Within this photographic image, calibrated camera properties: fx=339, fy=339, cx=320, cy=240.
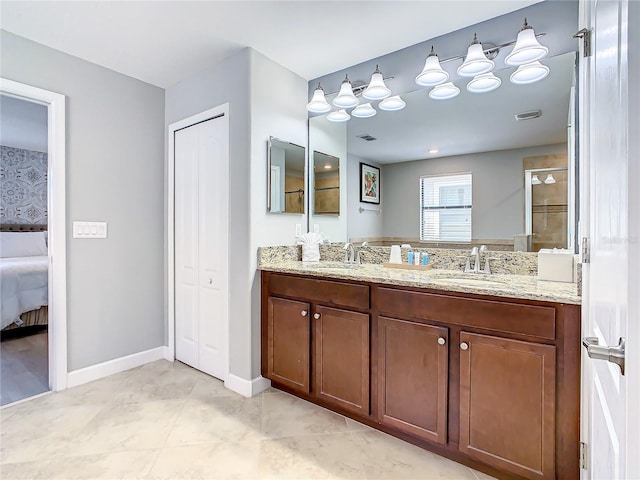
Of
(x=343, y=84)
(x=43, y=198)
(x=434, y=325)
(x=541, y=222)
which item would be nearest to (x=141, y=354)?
(x=434, y=325)

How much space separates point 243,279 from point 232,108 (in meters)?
1.24

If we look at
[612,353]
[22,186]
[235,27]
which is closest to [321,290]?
[612,353]

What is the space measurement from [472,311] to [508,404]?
1.32ft

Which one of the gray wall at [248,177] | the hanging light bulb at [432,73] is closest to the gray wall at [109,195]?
the gray wall at [248,177]

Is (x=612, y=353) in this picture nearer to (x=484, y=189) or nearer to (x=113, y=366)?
(x=484, y=189)

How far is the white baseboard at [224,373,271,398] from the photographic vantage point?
2346 mm

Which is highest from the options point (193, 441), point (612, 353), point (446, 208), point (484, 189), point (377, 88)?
point (377, 88)

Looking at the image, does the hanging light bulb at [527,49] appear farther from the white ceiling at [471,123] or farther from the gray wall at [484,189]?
the gray wall at [484,189]

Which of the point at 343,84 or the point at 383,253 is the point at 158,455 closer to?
the point at 383,253

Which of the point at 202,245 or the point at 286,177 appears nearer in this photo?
the point at 286,177

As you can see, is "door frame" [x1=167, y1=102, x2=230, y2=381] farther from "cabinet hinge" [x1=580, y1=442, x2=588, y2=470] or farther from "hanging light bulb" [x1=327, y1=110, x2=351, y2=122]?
"cabinet hinge" [x1=580, y1=442, x2=588, y2=470]

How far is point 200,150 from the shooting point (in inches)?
108

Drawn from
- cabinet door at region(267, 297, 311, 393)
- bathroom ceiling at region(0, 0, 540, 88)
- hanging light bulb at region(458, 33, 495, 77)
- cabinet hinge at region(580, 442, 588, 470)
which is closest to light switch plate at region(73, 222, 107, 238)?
bathroom ceiling at region(0, 0, 540, 88)

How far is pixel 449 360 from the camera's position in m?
1.60
